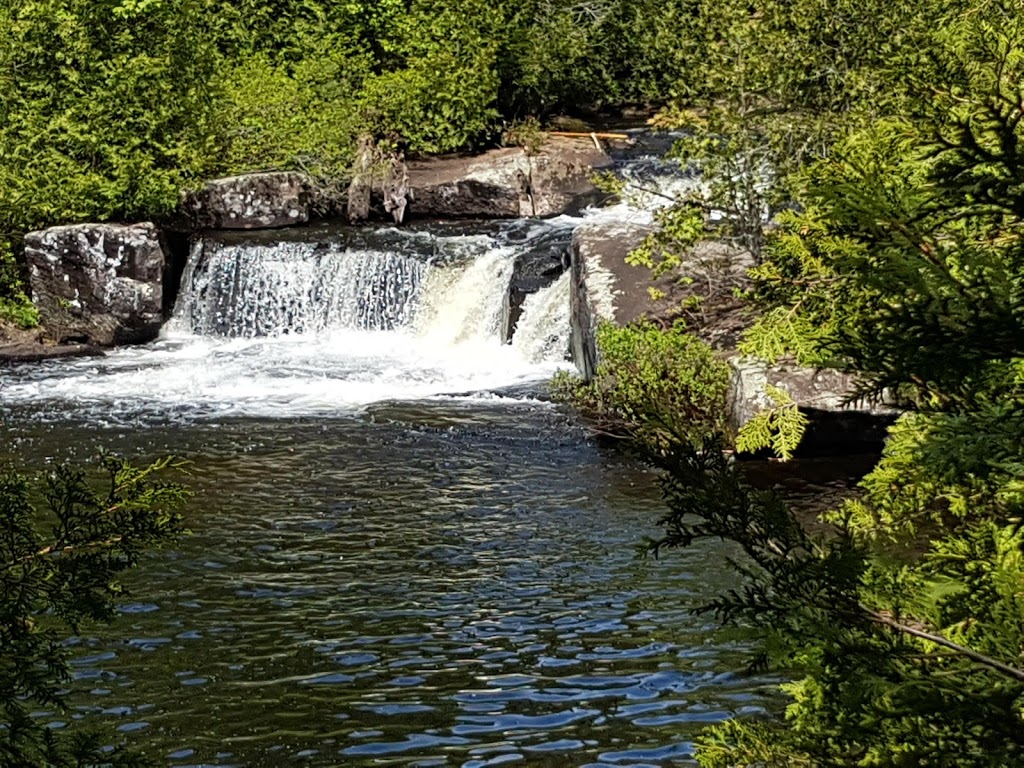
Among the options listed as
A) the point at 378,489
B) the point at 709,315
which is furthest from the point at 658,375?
the point at 378,489

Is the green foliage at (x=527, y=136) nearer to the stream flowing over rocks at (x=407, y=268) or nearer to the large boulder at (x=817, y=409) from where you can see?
the stream flowing over rocks at (x=407, y=268)

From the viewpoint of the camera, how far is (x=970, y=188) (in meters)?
2.79

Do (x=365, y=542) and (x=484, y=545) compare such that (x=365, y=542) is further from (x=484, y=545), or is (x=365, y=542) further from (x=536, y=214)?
(x=536, y=214)

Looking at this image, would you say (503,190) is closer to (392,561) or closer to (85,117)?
(85,117)

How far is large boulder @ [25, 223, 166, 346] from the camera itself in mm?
17469

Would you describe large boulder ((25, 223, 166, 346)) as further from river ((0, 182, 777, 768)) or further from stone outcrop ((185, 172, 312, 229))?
stone outcrop ((185, 172, 312, 229))

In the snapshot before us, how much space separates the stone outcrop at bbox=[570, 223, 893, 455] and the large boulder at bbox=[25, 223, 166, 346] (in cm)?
607

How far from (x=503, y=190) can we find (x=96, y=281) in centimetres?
603

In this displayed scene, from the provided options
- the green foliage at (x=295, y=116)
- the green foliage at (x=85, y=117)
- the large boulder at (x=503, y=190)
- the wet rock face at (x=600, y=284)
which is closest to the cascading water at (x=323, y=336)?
the wet rock face at (x=600, y=284)

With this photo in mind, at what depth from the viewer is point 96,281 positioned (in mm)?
17469

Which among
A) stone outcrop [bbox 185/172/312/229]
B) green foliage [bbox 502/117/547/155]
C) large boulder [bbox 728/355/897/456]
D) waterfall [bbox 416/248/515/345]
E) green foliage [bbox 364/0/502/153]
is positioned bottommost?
large boulder [bbox 728/355/897/456]

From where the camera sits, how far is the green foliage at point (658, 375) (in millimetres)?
11734

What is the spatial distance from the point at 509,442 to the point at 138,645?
16.4 ft

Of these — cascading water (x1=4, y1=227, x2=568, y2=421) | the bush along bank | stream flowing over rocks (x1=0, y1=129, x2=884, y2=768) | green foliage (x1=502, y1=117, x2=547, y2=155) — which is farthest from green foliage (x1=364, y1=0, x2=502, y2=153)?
the bush along bank
